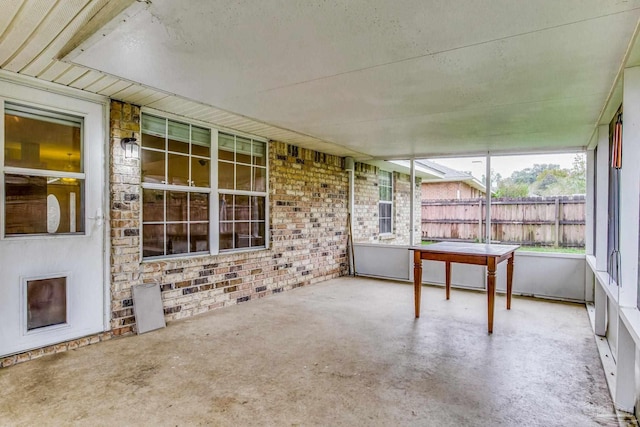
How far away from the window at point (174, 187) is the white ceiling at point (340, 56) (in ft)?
1.29

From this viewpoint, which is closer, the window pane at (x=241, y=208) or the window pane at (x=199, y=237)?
the window pane at (x=199, y=237)

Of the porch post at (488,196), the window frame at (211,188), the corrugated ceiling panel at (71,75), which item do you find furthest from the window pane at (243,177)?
the porch post at (488,196)

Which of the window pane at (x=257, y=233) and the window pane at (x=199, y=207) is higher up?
the window pane at (x=199, y=207)

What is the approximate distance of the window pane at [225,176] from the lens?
5.10m

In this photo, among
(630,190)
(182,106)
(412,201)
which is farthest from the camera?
(412,201)

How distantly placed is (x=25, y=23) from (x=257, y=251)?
383cm

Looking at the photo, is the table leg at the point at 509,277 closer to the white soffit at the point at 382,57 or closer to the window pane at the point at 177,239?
the white soffit at the point at 382,57

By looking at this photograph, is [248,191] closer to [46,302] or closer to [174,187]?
[174,187]

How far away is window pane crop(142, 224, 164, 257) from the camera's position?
4.26 metres

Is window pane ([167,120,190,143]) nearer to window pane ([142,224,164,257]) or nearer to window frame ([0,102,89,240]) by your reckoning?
window frame ([0,102,89,240])

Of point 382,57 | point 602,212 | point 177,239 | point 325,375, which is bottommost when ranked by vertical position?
point 325,375

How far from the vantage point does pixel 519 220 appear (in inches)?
254

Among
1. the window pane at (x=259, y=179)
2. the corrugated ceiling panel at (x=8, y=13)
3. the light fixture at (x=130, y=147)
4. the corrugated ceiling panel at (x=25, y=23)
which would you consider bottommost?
the window pane at (x=259, y=179)

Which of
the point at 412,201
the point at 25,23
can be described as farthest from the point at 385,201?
the point at 25,23
